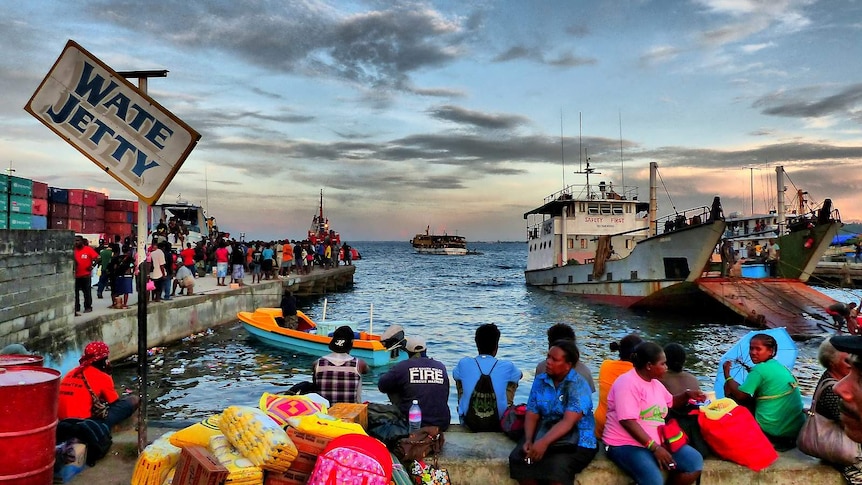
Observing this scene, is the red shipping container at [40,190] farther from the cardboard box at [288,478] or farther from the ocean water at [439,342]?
the cardboard box at [288,478]

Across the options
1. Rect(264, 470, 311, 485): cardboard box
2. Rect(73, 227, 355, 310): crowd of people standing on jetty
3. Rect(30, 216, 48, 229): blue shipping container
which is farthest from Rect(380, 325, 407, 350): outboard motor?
Rect(30, 216, 48, 229): blue shipping container

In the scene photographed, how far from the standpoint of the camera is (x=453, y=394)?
40.3ft

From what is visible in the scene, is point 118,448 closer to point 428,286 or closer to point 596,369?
point 596,369

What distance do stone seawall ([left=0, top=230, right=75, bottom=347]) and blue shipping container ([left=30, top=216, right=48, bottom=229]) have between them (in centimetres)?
2157

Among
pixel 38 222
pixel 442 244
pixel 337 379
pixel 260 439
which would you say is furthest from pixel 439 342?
pixel 442 244

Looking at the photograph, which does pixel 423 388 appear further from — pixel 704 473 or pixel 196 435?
pixel 704 473

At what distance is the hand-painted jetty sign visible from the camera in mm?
4195

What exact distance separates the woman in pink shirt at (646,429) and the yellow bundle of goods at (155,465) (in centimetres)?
312

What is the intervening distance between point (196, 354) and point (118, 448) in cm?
1219

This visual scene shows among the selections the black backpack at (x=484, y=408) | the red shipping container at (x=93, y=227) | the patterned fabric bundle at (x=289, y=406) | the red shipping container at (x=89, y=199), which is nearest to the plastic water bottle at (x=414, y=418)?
the black backpack at (x=484, y=408)

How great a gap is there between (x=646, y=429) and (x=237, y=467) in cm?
288

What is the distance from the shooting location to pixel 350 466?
3371 millimetres

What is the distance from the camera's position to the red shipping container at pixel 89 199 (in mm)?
38156

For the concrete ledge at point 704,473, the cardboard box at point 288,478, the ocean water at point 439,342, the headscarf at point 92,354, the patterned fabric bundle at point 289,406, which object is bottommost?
the ocean water at point 439,342
